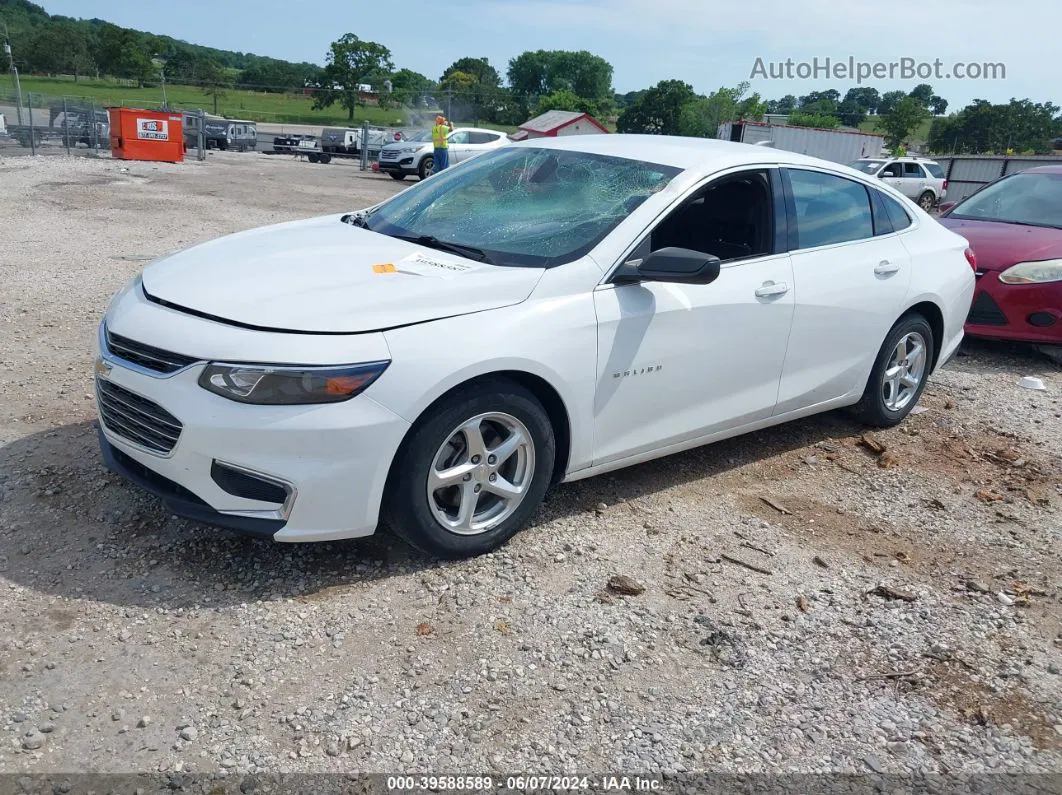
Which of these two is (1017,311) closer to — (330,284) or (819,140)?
(330,284)

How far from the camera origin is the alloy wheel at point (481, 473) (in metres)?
3.53

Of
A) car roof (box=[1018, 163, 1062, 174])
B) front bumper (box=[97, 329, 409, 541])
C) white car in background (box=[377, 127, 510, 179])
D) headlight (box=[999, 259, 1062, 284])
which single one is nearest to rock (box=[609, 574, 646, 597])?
front bumper (box=[97, 329, 409, 541])

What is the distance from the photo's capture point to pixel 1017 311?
7.48 metres

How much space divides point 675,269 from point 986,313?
495 cm

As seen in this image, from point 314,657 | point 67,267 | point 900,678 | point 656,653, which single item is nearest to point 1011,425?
point 900,678

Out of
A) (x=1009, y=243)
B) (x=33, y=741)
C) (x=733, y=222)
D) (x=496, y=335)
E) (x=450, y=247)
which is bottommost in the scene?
(x=33, y=741)

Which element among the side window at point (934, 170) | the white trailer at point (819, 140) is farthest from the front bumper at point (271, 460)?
the white trailer at point (819, 140)

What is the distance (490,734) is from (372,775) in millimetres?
383

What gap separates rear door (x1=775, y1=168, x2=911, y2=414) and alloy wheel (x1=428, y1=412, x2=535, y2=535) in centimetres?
172

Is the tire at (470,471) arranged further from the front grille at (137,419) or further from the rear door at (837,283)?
the rear door at (837,283)

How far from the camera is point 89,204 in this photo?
568 inches

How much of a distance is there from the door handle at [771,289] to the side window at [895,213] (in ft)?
4.33

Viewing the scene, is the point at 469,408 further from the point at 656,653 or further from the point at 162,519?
the point at 162,519

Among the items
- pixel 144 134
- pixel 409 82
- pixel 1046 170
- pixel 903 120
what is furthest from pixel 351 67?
pixel 1046 170
